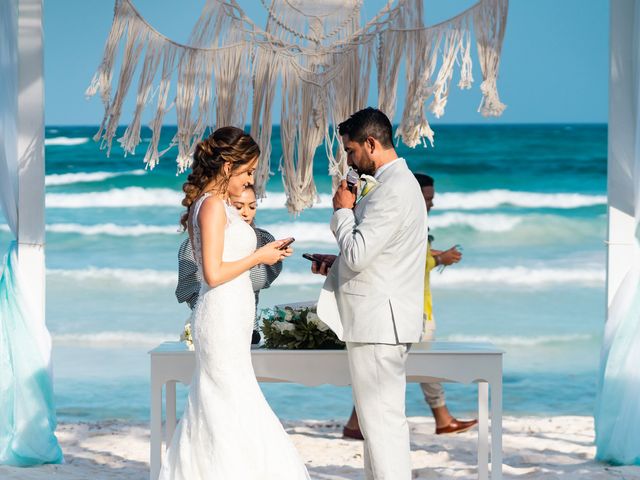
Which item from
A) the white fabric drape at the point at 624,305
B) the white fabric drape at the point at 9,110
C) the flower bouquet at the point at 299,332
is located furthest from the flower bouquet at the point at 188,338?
the white fabric drape at the point at 624,305

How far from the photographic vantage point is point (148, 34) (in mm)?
4121

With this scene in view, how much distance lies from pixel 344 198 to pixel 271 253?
1.11 ft

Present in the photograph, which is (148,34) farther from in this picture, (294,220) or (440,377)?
(294,220)

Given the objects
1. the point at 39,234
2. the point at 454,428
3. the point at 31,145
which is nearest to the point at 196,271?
the point at 39,234

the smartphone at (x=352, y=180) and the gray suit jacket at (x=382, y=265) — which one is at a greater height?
the smartphone at (x=352, y=180)

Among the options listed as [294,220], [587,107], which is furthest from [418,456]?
[587,107]

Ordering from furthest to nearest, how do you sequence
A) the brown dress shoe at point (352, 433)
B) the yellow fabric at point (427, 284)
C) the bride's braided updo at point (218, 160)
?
the brown dress shoe at point (352, 433) < the yellow fabric at point (427, 284) < the bride's braided updo at point (218, 160)

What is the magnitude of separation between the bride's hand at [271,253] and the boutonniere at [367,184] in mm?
340

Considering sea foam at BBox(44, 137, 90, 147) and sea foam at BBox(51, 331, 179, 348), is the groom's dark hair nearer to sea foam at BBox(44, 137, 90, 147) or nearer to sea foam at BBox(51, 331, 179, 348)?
sea foam at BBox(51, 331, 179, 348)

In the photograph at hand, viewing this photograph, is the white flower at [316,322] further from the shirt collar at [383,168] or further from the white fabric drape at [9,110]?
the white fabric drape at [9,110]

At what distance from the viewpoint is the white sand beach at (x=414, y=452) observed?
4.43 metres

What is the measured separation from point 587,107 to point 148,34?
34.1ft

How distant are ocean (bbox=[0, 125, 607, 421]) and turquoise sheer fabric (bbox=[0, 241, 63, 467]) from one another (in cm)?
261

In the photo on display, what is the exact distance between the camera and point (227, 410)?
9.99 feet
